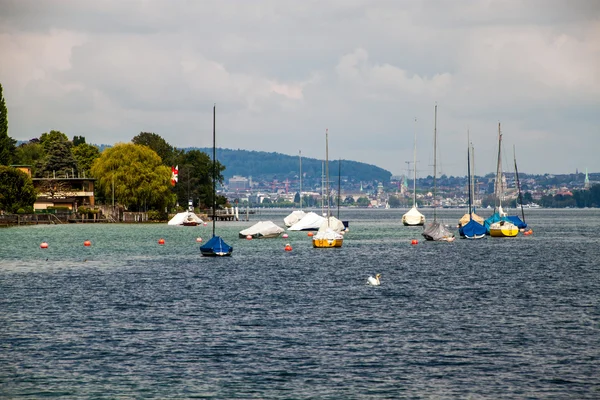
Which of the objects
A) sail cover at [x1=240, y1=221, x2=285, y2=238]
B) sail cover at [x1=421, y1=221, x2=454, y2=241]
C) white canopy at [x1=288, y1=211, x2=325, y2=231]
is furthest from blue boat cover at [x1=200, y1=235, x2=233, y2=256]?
white canopy at [x1=288, y1=211, x2=325, y2=231]

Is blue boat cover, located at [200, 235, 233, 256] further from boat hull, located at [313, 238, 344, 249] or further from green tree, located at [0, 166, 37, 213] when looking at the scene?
green tree, located at [0, 166, 37, 213]

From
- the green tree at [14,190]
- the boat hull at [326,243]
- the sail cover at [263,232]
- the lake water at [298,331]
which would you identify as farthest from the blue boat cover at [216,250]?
the green tree at [14,190]

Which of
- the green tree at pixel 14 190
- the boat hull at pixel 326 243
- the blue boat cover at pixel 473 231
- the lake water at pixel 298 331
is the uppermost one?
the green tree at pixel 14 190

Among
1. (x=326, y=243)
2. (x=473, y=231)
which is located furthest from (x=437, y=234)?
(x=326, y=243)

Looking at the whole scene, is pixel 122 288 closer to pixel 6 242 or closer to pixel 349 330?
pixel 349 330

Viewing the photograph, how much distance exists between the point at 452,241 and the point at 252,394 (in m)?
108

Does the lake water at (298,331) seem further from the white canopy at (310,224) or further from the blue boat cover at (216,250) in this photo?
the white canopy at (310,224)

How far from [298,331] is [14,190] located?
151541 millimetres

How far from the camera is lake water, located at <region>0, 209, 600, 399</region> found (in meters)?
34.2

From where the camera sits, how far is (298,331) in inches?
1809

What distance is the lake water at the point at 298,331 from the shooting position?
34.2 meters

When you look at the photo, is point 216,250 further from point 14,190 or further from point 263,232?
point 14,190

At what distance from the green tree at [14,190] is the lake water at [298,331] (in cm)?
9847

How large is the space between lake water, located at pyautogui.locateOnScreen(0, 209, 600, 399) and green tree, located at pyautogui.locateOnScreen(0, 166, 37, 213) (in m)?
98.5
